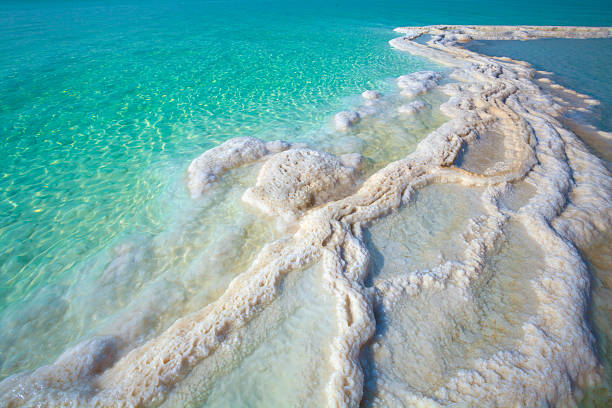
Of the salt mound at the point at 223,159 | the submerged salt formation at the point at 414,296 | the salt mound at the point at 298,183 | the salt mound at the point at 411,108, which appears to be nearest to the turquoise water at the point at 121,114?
the salt mound at the point at 223,159

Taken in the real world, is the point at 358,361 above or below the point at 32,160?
above

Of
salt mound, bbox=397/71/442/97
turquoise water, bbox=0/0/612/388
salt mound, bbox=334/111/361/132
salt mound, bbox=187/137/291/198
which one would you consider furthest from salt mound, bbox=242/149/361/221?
salt mound, bbox=397/71/442/97

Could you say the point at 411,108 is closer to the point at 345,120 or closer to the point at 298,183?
the point at 345,120

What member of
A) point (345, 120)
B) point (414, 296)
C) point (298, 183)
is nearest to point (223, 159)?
point (298, 183)

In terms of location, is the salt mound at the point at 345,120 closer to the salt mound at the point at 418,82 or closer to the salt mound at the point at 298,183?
the salt mound at the point at 298,183

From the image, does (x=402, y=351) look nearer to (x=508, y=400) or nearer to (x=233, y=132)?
(x=508, y=400)

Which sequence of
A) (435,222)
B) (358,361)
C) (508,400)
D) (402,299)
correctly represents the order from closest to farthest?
(508,400)
(358,361)
(402,299)
(435,222)

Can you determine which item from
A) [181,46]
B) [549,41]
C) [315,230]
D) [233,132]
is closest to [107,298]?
[315,230]

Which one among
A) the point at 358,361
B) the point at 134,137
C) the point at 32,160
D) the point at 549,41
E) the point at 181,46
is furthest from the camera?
the point at 549,41
